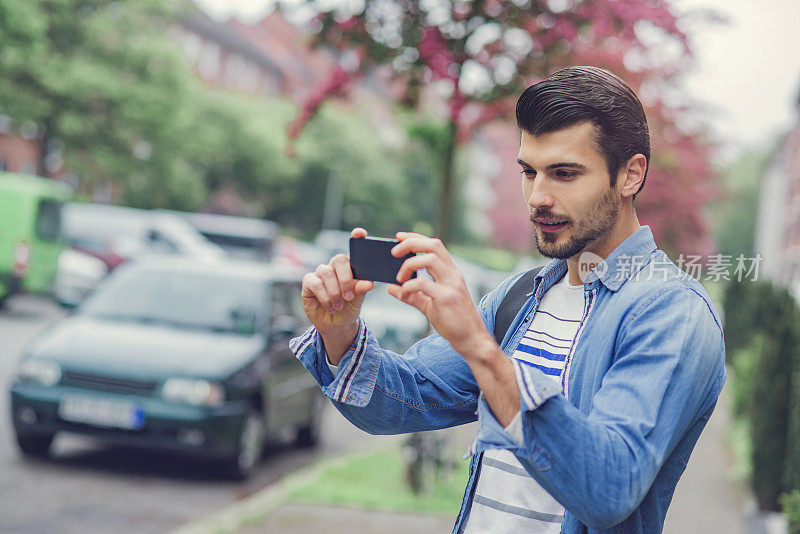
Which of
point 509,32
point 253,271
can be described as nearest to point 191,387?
point 253,271

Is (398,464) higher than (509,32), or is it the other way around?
(509,32)

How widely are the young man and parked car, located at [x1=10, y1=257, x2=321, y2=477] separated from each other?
4.95m

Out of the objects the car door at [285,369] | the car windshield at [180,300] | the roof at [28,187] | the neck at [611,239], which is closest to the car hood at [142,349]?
the car windshield at [180,300]

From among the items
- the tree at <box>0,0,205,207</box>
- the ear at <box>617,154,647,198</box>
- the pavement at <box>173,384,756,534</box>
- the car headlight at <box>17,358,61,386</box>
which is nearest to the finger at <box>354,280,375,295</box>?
the ear at <box>617,154,647,198</box>

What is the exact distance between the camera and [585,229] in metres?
1.83

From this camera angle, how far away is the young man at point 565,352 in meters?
1.53

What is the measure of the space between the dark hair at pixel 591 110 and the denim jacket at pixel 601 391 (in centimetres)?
21

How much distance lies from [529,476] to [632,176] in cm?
64

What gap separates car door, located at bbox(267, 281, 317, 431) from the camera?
25.7 ft

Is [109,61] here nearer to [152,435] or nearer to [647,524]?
[152,435]

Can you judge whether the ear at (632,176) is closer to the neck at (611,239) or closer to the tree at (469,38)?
the neck at (611,239)

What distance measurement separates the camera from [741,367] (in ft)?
36.1

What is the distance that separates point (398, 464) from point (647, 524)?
6.28 m

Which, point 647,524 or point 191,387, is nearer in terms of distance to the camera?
point 647,524
